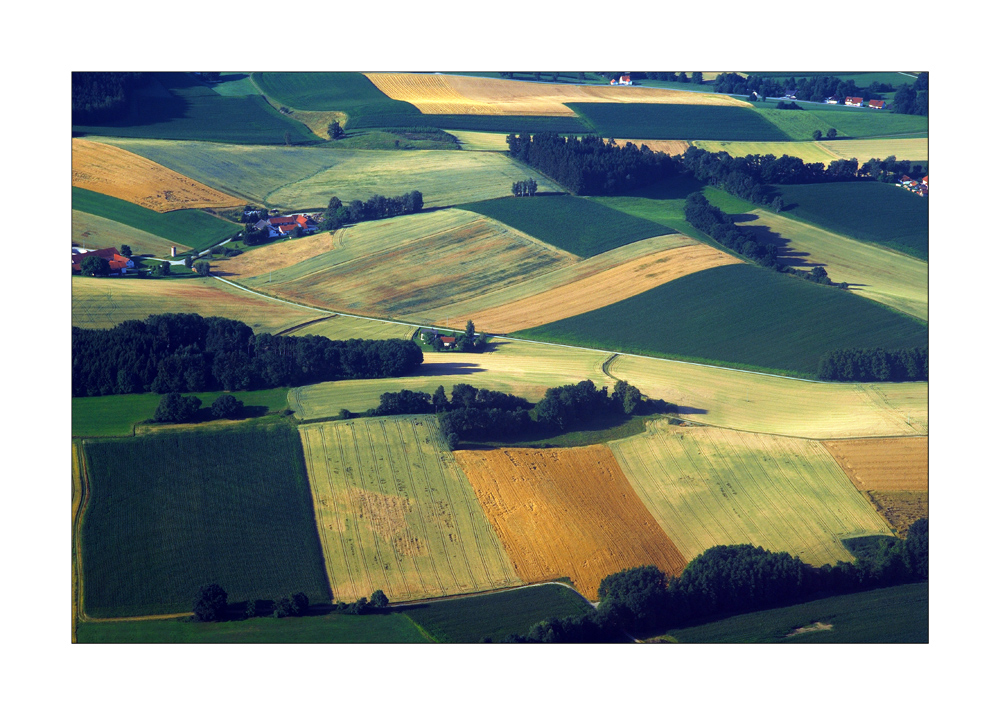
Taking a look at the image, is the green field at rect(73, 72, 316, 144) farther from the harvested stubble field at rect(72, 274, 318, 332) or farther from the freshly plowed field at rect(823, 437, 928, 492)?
the freshly plowed field at rect(823, 437, 928, 492)

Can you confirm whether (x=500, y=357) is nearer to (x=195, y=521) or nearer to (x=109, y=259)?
(x=195, y=521)

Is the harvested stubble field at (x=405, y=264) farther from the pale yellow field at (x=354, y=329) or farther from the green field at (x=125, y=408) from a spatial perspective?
the green field at (x=125, y=408)

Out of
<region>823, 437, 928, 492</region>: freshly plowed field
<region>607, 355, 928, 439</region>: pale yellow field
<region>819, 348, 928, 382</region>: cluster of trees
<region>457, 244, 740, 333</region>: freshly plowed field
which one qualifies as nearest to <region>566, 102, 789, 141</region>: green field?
<region>457, 244, 740, 333</region>: freshly plowed field

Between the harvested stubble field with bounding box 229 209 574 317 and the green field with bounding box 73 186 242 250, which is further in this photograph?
the harvested stubble field with bounding box 229 209 574 317

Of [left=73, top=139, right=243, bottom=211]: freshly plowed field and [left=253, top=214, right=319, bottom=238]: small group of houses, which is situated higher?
[left=73, top=139, right=243, bottom=211]: freshly plowed field

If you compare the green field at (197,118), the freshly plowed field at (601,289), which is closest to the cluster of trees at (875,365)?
the freshly plowed field at (601,289)

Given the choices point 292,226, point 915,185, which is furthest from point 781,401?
point 292,226

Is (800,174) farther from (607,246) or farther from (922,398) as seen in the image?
(922,398)

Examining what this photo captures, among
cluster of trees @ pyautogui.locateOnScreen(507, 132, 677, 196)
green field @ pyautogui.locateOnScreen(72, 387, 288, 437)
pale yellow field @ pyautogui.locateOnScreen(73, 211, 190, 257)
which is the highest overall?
cluster of trees @ pyautogui.locateOnScreen(507, 132, 677, 196)
